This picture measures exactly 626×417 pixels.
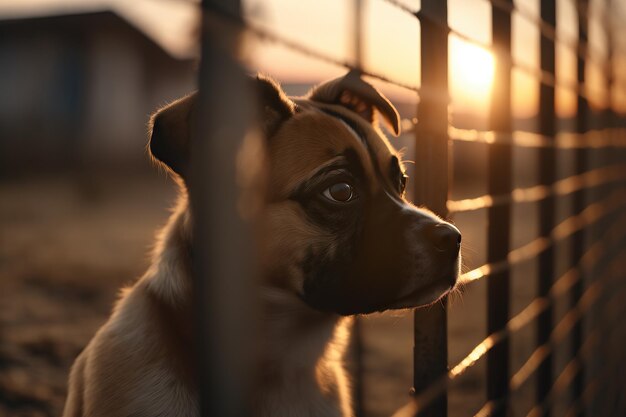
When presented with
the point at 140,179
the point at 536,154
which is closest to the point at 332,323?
the point at 536,154

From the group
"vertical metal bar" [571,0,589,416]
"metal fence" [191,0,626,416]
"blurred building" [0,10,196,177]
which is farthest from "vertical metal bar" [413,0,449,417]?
"blurred building" [0,10,196,177]

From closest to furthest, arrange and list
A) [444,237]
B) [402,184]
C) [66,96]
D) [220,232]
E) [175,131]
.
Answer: [220,232] < [175,131] < [444,237] < [402,184] < [66,96]

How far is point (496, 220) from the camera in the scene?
2.89 meters

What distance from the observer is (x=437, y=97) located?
2197mm

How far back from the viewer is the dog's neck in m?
2.12

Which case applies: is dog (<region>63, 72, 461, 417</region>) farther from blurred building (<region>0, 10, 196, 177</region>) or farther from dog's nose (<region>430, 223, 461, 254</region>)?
blurred building (<region>0, 10, 196, 177</region>)

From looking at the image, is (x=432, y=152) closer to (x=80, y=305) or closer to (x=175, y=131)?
(x=175, y=131)

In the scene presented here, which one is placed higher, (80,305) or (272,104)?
(272,104)

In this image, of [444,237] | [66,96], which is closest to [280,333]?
[444,237]

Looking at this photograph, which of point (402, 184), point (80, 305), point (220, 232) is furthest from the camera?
point (80, 305)

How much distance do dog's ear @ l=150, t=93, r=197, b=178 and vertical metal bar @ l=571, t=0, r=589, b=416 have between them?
3373mm

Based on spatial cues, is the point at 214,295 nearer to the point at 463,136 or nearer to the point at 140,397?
the point at 140,397

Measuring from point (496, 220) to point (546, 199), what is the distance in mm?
959

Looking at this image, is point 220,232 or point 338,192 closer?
point 220,232
